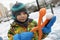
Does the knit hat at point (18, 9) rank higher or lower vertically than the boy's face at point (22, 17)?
higher

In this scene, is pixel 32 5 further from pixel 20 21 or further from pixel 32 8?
pixel 20 21

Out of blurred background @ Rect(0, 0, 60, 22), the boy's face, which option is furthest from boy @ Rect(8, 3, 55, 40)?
blurred background @ Rect(0, 0, 60, 22)

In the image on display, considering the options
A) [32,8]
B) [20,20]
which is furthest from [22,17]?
[32,8]

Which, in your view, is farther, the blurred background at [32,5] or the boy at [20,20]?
the blurred background at [32,5]

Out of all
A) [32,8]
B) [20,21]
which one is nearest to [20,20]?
[20,21]

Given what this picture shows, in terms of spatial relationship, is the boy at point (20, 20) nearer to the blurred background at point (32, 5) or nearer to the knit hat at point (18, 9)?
the knit hat at point (18, 9)

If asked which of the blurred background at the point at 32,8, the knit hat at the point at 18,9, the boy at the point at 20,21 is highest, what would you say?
the knit hat at the point at 18,9

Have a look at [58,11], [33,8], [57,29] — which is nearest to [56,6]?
[58,11]

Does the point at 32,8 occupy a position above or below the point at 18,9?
below

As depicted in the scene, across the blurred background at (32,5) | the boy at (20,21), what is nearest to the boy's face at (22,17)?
the boy at (20,21)

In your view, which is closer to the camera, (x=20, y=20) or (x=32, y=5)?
(x=20, y=20)

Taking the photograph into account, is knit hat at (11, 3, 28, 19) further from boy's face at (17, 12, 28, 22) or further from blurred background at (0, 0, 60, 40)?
blurred background at (0, 0, 60, 40)

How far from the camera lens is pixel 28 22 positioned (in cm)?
120

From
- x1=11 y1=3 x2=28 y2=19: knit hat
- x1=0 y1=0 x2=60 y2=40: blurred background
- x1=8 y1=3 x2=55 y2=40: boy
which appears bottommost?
x1=0 y1=0 x2=60 y2=40: blurred background
